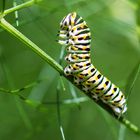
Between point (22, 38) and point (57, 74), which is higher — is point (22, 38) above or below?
above

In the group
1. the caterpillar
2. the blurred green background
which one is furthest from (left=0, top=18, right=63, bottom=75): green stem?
the blurred green background

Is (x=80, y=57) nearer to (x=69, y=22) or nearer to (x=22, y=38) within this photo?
(x=69, y=22)

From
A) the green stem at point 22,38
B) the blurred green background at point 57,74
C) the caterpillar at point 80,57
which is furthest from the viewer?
the blurred green background at point 57,74

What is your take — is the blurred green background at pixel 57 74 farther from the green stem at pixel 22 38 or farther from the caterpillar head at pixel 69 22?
the green stem at pixel 22 38

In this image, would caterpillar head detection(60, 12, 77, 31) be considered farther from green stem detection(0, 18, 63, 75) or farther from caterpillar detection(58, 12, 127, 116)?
green stem detection(0, 18, 63, 75)

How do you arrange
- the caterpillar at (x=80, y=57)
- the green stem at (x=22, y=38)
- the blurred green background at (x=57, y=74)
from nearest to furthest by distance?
the green stem at (x=22, y=38)
the caterpillar at (x=80, y=57)
the blurred green background at (x=57, y=74)

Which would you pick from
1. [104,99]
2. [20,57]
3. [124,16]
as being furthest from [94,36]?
[104,99]

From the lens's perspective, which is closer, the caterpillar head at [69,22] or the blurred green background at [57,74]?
the caterpillar head at [69,22]

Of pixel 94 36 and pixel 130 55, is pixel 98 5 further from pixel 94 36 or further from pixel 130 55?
pixel 130 55

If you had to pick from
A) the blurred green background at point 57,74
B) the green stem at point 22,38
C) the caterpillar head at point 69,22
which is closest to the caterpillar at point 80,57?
the caterpillar head at point 69,22

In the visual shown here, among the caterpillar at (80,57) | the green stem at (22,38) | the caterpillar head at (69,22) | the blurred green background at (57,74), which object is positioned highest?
the green stem at (22,38)

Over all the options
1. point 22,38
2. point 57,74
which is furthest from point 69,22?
point 57,74
